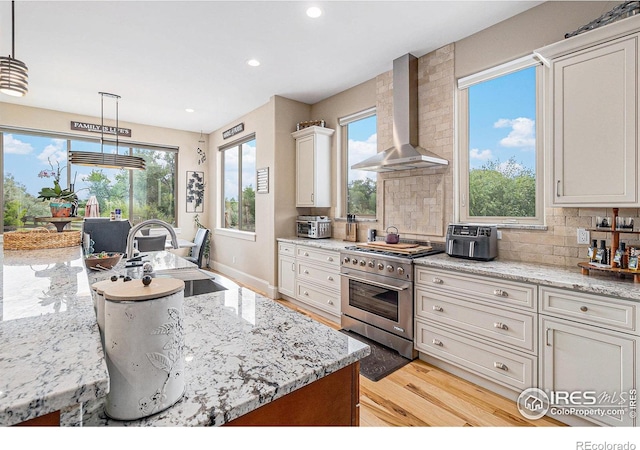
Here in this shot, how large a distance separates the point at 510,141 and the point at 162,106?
482 cm

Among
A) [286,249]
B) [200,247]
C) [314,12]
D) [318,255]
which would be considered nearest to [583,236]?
[318,255]

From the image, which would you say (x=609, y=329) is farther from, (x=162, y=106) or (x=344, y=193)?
(x=162, y=106)

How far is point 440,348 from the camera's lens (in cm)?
257

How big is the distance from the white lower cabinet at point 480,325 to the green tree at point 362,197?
4.93 feet

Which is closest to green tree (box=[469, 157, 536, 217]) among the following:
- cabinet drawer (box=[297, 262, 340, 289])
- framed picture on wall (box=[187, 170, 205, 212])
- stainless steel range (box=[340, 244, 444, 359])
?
stainless steel range (box=[340, 244, 444, 359])

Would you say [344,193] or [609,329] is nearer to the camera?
[609,329]

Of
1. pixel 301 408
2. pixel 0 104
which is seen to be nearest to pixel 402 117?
pixel 301 408

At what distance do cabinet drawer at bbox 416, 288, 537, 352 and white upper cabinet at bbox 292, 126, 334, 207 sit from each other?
216 cm

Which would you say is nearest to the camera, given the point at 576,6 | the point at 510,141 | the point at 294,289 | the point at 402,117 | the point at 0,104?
the point at 576,6

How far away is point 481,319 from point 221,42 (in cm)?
336

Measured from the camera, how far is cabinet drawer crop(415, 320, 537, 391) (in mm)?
2103

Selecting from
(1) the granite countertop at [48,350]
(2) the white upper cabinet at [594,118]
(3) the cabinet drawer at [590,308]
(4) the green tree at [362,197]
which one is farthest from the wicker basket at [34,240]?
(2) the white upper cabinet at [594,118]

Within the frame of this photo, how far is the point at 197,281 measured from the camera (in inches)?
75.4

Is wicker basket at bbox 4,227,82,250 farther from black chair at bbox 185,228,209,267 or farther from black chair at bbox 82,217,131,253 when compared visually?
black chair at bbox 185,228,209,267
